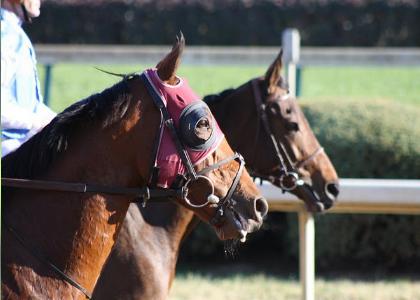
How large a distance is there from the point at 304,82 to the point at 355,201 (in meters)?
6.25

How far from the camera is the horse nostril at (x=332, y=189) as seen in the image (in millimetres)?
5335

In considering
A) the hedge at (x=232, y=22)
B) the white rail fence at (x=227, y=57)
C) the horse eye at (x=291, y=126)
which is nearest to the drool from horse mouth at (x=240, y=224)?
the horse eye at (x=291, y=126)

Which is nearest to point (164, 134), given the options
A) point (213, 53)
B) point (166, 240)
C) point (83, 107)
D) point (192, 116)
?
point (192, 116)

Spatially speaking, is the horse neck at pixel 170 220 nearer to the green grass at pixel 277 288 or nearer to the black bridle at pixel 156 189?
the black bridle at pixel 156 189

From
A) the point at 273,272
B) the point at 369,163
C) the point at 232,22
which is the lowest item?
the point at 273,272

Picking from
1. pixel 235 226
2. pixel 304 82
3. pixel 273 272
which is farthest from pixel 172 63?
pixel 304 82

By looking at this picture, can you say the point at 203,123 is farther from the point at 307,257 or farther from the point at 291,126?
the point at 307,257

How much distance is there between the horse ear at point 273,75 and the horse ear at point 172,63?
→ 73.2 inches

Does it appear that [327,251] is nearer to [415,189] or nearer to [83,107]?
[415,189]

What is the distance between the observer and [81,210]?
3428 millimetres

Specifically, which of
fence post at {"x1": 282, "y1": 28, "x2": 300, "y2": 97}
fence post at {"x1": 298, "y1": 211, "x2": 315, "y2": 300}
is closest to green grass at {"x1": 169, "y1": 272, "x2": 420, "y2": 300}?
fence post at {"x1": 298, "y1": 211, "x2": 315, "y2": 300}

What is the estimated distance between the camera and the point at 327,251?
23.7ft

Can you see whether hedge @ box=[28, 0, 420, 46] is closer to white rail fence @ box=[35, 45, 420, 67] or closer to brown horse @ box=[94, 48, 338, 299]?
white rail fence @ box=[35, 45, 420, 67]

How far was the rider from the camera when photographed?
3451 millimetres
